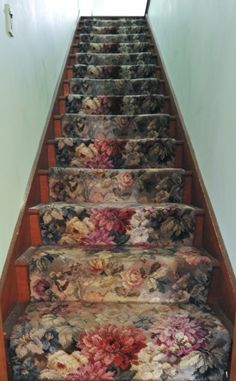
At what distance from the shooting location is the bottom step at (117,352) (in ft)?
3.38

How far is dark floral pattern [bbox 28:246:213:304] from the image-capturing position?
4.05 feet

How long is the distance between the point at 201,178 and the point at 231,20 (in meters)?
0.60

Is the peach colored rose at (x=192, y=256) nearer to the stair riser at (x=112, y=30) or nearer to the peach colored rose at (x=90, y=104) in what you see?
the peach colored rose at (x=90, y=104)

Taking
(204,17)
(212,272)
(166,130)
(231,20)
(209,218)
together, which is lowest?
(212,272)

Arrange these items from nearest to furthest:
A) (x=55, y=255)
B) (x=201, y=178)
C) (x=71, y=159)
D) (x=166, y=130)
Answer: (x=55, y=255)
(x=201, y=178)
(x=71, y=159)
(x=166, y=130)

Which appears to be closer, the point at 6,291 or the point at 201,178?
the point at 6,291

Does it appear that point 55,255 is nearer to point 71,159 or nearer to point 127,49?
point 71,159

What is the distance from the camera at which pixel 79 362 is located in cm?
104

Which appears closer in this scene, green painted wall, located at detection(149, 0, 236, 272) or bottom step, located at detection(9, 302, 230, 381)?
bottom step, located at detection(9, 302, 230, 381)

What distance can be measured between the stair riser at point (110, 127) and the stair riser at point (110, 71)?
0.77 m

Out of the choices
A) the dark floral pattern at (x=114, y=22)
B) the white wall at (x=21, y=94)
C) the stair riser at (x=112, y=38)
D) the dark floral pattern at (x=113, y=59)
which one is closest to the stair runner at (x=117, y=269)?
the white wall at (x=21, y=94)

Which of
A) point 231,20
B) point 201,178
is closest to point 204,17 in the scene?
point 231,20

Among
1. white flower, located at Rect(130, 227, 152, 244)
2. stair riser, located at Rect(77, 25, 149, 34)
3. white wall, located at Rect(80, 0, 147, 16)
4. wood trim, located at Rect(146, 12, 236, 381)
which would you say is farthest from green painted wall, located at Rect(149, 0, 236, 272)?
white wall, located at Rect(80, 0, 147, 16)

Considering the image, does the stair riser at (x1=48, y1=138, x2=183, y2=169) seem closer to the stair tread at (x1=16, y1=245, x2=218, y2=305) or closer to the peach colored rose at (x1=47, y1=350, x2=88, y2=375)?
the stair tread at (x1=16, y1=245, x2=218, y2=305)
